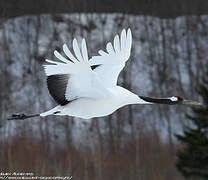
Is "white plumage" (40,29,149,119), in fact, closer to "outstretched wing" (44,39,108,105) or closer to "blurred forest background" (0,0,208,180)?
"outstretched wing" (44,39,108,105)

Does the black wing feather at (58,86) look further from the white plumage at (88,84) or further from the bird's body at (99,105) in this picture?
the bird's body at (99,105)

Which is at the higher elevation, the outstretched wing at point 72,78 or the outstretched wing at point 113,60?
the outstretched wing at point 113,60

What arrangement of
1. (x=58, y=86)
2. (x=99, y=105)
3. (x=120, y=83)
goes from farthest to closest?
(x=120, y=83), (x=99, y=105), (x=58, y=86)

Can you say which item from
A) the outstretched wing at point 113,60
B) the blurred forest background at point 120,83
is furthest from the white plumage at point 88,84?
the blurred forest background at point 120,83

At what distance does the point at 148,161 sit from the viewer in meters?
19.3

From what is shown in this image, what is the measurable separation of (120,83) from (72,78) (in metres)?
10.1

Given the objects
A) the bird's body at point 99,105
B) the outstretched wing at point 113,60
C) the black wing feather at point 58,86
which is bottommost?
the bird's body at point 99,105

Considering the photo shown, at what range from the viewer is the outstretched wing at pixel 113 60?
1173cm

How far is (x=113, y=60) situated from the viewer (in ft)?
39.3

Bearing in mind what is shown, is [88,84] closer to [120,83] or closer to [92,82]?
[92,82]

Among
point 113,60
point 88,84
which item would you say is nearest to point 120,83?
point 113,60

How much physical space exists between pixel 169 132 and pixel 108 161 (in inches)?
100

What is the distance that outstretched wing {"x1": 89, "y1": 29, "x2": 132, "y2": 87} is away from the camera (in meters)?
11.7

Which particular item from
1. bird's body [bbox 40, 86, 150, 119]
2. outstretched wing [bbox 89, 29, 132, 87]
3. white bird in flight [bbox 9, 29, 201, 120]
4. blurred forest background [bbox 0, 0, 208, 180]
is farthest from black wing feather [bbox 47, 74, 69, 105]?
blurred forest background [bbox 0, 0, 208, 180]
